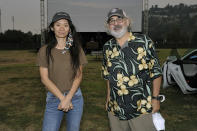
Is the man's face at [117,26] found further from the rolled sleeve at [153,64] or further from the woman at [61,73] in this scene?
the woman at [61,73]

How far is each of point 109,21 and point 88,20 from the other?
22145 mm

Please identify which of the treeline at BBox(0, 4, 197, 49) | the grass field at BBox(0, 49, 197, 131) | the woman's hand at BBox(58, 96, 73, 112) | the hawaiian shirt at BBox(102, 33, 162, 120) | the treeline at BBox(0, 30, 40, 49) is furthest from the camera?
the treeline at BBox(0, 30, 40, 49)

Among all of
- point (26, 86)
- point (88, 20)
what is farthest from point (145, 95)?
point (88, 20)

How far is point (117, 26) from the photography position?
2.01m

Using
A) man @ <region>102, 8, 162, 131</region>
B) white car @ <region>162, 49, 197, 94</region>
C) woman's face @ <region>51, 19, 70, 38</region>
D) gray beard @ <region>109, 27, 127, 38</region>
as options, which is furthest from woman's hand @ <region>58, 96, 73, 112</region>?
white car @ <region>162, 49, 197, 94</region>

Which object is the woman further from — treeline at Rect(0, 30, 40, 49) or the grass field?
treeline at Rect(0, 30, 40, 49)

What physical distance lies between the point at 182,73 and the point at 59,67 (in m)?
4.27

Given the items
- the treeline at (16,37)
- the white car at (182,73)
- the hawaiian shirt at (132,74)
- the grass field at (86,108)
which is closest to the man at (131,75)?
the hawaiian shirt at (132,74)

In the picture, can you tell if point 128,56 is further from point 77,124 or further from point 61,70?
point 77,124

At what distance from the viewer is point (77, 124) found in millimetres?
2215

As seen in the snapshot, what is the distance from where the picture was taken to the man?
188 centimetres

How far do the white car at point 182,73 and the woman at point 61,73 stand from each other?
4.05 m

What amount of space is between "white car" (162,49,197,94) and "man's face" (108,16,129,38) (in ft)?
13.3

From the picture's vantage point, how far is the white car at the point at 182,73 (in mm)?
5633
